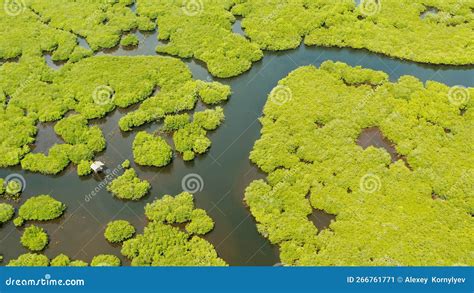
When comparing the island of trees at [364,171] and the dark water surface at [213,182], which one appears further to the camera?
the dark water surface at [213,182]

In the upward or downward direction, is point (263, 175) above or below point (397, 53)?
below

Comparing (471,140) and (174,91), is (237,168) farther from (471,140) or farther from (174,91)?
(471,140)

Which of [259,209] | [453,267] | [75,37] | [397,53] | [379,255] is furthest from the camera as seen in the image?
[75,37]

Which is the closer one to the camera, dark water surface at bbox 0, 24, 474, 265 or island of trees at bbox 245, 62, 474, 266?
island of trees at bbox 245, 62, 474, 266

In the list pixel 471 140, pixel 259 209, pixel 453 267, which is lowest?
pixel 259 209

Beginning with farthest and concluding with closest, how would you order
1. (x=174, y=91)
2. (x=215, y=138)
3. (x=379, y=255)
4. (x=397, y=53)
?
1. (x=397, y=53)
2. (x=174, y=91)
3. (x=215, y=138)
4. (x=379, y=255)

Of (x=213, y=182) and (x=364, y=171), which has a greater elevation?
(x=364, y=171)

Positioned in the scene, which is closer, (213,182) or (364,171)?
(364,171)

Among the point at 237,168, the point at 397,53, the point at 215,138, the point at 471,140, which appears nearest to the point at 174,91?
the point at 215,138
